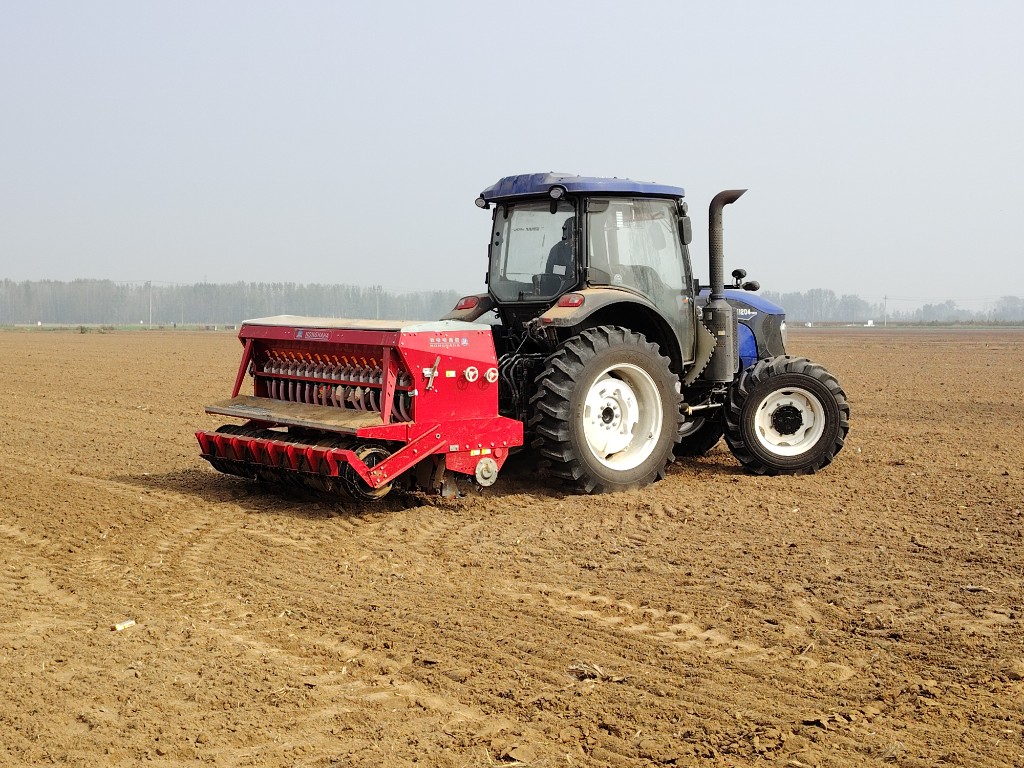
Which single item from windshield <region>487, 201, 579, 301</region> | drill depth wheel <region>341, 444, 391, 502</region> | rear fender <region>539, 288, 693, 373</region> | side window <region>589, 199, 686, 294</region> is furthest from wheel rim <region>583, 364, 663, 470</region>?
drill depth wheel <region>341, 444, 391, 502</region>

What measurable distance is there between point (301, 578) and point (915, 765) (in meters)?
3.65

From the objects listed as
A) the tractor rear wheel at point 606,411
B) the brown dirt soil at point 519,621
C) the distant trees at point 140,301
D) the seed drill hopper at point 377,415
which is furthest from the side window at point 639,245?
the distant trees at point 140,301

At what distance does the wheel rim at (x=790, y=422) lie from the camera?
33.1 ft

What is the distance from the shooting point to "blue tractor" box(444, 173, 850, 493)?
343 inches

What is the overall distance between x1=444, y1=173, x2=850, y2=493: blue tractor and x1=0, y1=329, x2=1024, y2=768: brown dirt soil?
427 mm

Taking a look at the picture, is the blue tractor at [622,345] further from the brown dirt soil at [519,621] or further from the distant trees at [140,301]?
the distant trees at [140,301]

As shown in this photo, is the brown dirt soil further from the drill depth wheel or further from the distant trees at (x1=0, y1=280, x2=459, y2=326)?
the distant trees at (x1=0, y1=280, x2=459, y2=326)

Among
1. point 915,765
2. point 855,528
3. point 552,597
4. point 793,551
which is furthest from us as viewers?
point 855,528

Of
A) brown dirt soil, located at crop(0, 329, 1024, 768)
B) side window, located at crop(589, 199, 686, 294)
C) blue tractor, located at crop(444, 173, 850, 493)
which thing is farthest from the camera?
side window, located at crop(589, 199, 686, 294)

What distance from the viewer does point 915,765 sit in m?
3.93

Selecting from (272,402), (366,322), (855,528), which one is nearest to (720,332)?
(855,528)

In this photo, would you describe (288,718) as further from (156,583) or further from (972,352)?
(972,352)

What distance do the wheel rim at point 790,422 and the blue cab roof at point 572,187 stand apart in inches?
82.0

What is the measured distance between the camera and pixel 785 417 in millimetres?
10125
